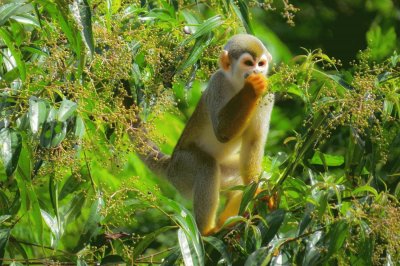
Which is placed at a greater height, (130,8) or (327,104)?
(130,8)

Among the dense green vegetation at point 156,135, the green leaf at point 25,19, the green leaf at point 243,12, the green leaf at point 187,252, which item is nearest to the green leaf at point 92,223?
the dense green vegetation at point 156,135

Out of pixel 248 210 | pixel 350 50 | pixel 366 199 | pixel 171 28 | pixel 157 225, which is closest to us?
pixel 366 199

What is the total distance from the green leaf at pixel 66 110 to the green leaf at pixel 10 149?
20 centimetres

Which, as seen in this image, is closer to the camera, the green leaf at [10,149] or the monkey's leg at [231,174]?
the green leaf at [10,149]

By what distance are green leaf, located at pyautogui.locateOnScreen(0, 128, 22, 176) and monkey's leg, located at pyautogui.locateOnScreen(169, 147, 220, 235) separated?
1.90m

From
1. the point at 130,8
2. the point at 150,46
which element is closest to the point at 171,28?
the point at 130,8

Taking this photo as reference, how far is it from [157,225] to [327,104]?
3.84 metres

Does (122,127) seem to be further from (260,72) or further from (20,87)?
(260,72)

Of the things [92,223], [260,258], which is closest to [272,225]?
[260,258]

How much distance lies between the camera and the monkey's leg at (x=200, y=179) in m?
5.11

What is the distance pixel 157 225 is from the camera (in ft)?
23.5

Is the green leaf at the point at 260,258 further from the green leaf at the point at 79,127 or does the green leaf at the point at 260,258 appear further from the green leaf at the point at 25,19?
the green leaf at the point at 25,19

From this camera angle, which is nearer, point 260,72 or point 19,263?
point 19,263

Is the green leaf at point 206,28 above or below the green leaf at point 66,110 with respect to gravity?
below
